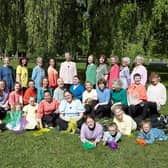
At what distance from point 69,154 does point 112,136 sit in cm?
103

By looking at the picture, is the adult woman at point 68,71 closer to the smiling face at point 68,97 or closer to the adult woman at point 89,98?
the adult woman at point 89,98

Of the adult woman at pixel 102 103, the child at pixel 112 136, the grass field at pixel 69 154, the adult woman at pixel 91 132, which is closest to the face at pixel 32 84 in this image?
the adult woman at pixel 102 103

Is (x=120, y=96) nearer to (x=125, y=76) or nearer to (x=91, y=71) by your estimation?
(x=125, y=76)

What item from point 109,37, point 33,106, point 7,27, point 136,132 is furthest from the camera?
point 109,37

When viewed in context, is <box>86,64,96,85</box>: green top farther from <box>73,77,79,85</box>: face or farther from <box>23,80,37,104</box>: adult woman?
<box>23,80,37,104</box>: adult woman

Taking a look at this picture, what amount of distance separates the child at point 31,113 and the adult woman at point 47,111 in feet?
0.35

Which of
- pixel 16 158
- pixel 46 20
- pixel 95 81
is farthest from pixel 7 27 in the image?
pixel 16 158

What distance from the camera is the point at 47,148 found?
8133mm

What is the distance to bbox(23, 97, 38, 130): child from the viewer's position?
9.53 m

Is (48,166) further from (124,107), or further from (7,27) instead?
(7,27)

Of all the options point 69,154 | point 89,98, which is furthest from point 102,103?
point 69,154

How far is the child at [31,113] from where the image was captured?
9.53 metres

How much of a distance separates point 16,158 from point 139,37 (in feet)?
37.2

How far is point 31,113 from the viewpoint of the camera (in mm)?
9773
